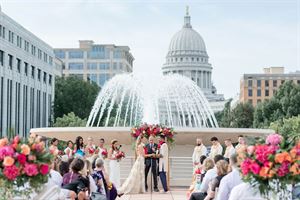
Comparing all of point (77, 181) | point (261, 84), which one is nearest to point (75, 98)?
point (261, 84)

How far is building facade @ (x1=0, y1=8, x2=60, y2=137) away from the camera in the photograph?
7375 centimetres

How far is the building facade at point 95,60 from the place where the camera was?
545 feet

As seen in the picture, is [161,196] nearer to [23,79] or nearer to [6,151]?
[6,151]

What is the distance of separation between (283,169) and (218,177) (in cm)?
349

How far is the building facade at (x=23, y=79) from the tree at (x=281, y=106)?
28.0 m

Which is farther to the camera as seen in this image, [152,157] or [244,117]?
[244,117]

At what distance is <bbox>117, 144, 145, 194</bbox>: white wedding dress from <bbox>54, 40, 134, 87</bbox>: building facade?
14297cm

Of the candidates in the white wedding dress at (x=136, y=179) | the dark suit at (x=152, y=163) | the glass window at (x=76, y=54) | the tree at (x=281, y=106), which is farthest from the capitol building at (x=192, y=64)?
the white wedding dress at (x=136, y=179)

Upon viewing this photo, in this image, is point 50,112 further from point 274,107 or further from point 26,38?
point 274,107

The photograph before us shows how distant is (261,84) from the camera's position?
153000 mm

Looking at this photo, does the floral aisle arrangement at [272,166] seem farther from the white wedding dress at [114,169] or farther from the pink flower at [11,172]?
the white wedding dress at [114,169]

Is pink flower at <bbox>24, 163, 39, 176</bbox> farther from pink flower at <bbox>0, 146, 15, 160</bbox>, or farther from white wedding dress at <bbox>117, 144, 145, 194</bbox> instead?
white wedding dress at <bbox>117, 144, 145, 194</bbox>

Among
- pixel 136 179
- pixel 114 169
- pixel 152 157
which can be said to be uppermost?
pixel 152 157

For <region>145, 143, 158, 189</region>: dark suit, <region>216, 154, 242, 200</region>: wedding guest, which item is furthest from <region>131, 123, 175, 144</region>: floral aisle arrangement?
<region>216, 154, 242, 200</region>: wedding guest
